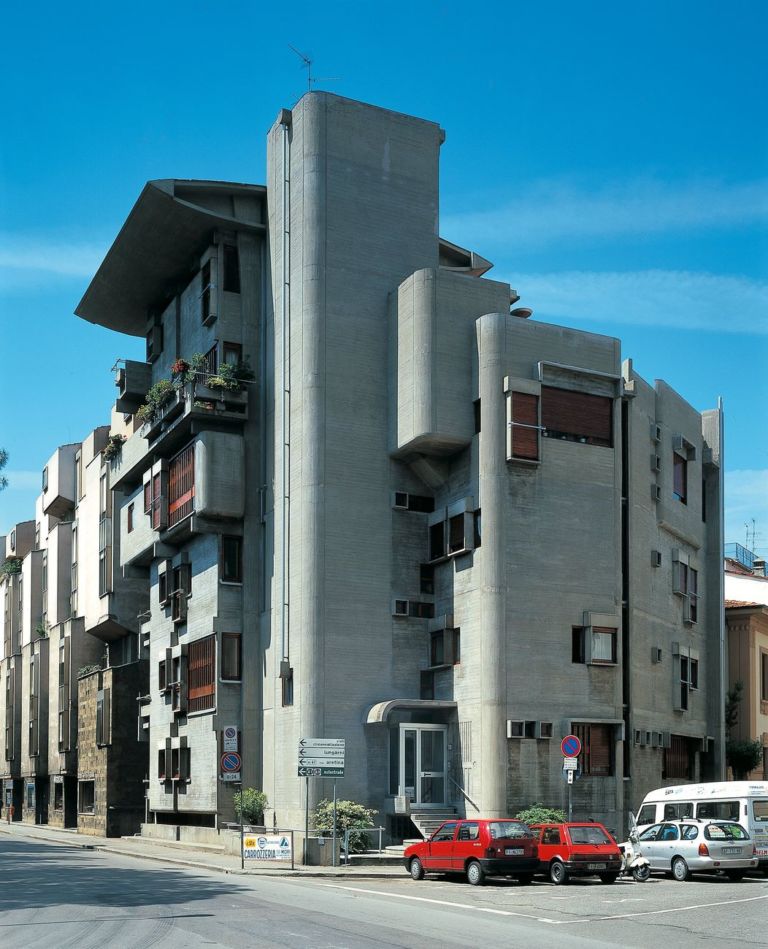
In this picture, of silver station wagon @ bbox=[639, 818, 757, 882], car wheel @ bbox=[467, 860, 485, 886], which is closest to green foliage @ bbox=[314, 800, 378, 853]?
car wheel @ bbox=[467, 860, 485, 886]

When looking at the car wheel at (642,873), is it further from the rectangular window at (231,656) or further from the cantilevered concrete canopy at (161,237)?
the cantilevered concrete canopy at (161,237)

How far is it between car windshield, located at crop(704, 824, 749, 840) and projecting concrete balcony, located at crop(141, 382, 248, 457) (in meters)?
22.0

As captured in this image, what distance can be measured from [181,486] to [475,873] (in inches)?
869

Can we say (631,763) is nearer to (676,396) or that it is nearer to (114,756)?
(676,396)

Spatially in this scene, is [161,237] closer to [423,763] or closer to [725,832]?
[423,763]

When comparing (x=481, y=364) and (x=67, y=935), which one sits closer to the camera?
(x=67, y=935)

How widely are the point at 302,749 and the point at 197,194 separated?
835 inches

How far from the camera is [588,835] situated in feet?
95.1

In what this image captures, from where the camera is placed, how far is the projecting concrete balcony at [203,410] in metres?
44.2

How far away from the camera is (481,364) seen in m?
39.7

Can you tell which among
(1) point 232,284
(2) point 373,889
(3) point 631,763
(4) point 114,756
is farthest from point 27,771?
(2) point 373,889

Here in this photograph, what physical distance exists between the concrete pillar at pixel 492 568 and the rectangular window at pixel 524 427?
0.35 meters

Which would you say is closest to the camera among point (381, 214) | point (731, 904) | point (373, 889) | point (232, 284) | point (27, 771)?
point (731, 904)

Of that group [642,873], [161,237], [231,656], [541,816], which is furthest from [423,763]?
[161,237]
